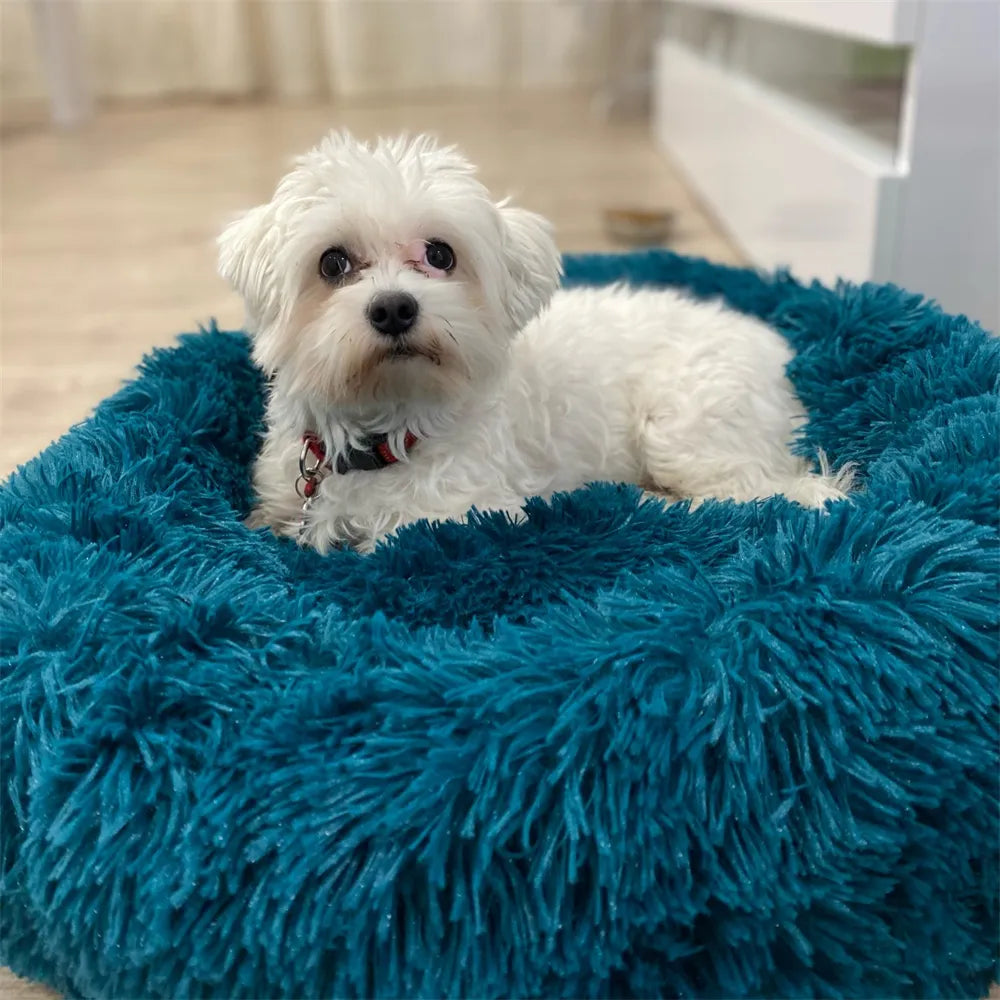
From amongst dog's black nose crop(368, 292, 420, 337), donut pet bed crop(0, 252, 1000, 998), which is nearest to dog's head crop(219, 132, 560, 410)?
dog's black nose crop(368, 292, 420, 337)

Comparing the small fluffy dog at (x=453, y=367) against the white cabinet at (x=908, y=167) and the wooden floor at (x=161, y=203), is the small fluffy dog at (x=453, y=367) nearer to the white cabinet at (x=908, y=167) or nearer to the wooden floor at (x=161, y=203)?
the white cabinet at (x=908, y=167)

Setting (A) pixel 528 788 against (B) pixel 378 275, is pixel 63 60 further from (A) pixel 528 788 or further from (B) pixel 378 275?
(A) pixel 528 788

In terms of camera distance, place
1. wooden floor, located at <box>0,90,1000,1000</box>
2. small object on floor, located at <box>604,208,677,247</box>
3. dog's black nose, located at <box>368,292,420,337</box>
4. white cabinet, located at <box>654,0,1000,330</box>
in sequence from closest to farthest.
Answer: dog's black nose, located at <box>368,292,420,337</box>
white cabinet, located at <box>654,0,1000,330</box>
wooden floor, located at <box>0,90,1000,1000</box>
small object on floor, located at <box>604,208,677,247</box>

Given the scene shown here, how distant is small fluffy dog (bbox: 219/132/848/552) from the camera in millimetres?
1142

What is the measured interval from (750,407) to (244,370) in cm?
79

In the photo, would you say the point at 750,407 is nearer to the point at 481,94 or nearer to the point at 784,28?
the point at 784,28

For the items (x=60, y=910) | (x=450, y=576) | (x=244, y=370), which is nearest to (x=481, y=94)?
(x=244, y=370)

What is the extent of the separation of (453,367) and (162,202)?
2851 millimetres

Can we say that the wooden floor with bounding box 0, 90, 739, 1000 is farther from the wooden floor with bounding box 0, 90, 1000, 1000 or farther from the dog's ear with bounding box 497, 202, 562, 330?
the dog's ear with bounding box 497, 202, 562, 330

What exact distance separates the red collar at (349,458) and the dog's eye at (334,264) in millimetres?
211

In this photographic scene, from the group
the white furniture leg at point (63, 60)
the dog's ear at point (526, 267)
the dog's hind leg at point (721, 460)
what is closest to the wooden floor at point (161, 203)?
the white furniture leg at point (63, 60)

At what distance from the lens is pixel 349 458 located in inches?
50.6

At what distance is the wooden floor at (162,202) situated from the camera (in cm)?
224

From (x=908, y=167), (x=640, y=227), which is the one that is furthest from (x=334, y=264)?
(x=640, y=227)
